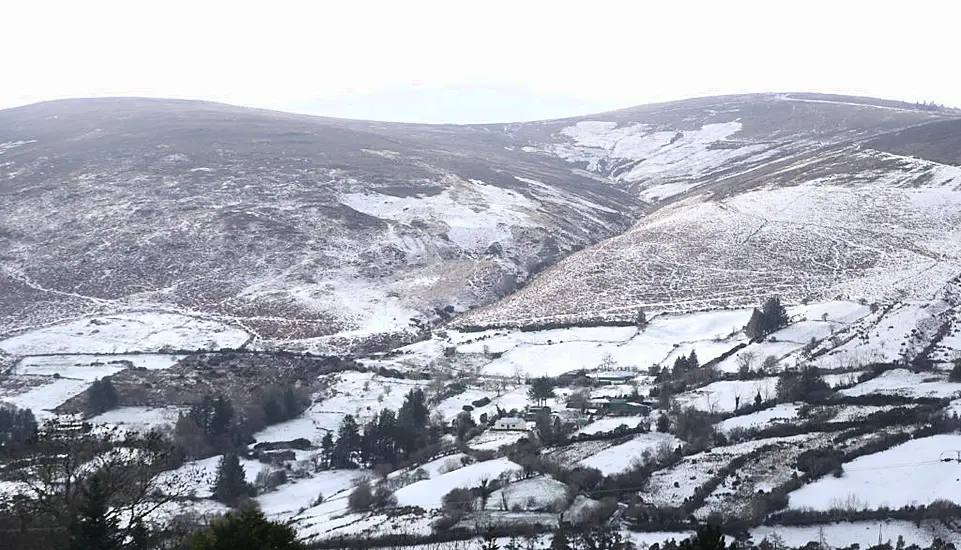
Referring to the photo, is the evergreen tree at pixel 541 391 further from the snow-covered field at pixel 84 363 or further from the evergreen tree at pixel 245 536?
the evergreen tree at pixel 245 536

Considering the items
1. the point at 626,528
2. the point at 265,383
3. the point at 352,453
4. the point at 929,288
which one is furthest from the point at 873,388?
the point at 265,383

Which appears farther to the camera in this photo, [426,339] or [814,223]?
[814,223]

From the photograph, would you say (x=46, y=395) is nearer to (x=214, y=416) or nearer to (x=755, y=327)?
(x=214, y=416)

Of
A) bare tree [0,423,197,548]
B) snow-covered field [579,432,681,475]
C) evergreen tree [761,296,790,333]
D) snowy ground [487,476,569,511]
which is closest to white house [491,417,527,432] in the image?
snow-covered field [579,432,681,475]

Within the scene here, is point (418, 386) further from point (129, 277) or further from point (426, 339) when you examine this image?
point (129, 277)

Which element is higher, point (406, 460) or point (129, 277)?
point (129, 277)

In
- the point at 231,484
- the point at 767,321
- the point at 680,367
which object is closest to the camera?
the point at 231,484

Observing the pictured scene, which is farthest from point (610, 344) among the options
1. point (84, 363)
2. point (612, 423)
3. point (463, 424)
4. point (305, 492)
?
point (84, 363)
